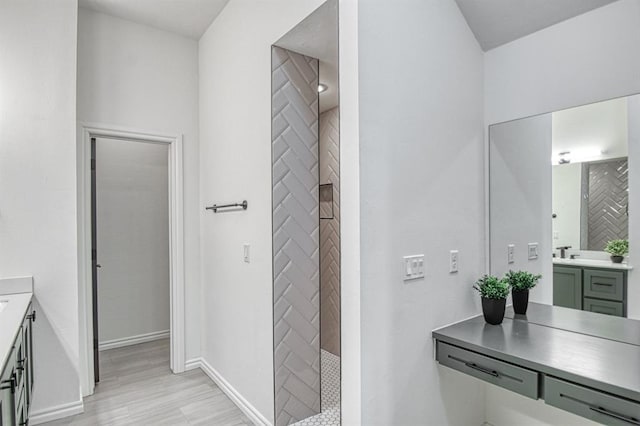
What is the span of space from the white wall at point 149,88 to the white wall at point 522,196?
251 centimetres

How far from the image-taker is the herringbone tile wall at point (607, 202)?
1.74 meters

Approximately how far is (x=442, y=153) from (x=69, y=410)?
3.00 m

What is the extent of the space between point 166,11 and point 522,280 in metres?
3.22

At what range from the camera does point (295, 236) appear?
2.44 metres

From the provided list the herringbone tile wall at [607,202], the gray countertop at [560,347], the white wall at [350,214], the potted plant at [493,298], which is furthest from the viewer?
the potted plant at [493,298]

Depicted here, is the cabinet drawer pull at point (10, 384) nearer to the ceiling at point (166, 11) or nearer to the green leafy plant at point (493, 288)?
the green leafy plant at point (493, 288)

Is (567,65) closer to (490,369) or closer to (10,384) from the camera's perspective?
(490,369)

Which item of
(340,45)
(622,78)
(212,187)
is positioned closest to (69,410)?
(212,187)

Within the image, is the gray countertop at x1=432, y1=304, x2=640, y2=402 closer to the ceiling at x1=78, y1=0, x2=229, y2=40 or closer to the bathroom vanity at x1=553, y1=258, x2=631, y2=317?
the bathroom vanity at x1=553, y1=258, x2=631, y2=317

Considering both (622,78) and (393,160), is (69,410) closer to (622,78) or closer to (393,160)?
(393,160)

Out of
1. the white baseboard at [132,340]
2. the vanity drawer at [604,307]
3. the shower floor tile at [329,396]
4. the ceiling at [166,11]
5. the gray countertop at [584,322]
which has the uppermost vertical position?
the ceiling at [166,11]

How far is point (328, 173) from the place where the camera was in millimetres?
3777

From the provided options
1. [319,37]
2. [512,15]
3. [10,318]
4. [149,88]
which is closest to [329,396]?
[10,318]

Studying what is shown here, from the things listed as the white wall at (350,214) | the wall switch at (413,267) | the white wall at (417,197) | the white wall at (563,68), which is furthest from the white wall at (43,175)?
the white wall at (563,68)
